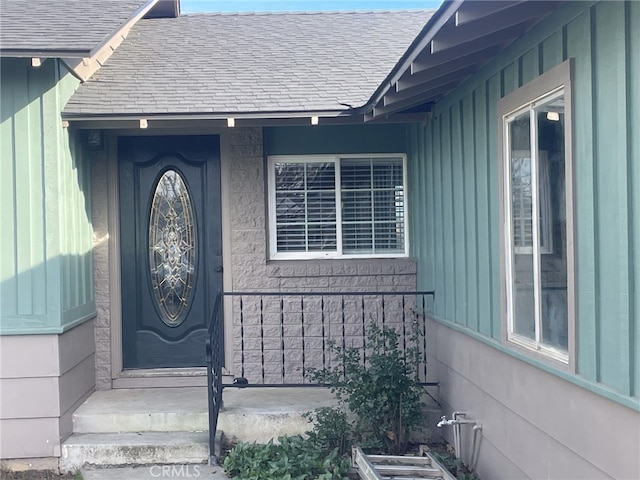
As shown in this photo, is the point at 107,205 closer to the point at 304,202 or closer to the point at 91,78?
the point at 91,78

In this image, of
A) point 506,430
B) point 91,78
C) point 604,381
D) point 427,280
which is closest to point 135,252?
point 91,78

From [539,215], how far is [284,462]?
245 cm

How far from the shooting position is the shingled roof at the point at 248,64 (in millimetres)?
5294

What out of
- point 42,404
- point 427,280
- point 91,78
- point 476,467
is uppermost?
point 91,78

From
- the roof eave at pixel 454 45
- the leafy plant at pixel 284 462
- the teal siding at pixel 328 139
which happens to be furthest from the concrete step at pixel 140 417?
the roof eave at pixel 454 45

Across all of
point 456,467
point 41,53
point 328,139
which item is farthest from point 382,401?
point 41,53

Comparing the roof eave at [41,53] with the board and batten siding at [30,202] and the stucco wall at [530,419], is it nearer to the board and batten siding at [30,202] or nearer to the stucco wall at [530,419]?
the board and batten siding at [30,202]

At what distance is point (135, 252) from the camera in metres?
6.02

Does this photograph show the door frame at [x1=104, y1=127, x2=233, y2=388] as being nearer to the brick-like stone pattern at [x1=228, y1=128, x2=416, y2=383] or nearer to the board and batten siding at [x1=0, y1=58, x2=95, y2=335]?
the brick-like stone pattern at [x1=228, y1=128, x2=416, y2=383]

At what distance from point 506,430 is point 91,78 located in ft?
15.0

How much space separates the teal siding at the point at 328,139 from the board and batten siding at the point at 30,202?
6.49 ft

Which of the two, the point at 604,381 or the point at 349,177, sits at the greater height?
the point at 349,177

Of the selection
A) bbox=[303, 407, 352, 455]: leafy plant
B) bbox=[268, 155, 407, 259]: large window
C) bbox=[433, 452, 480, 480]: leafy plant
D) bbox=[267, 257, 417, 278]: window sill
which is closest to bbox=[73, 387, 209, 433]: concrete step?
bbox=[303, 407, 352, 455]: leafy plant

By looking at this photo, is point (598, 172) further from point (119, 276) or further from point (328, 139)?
point (119, 276)
